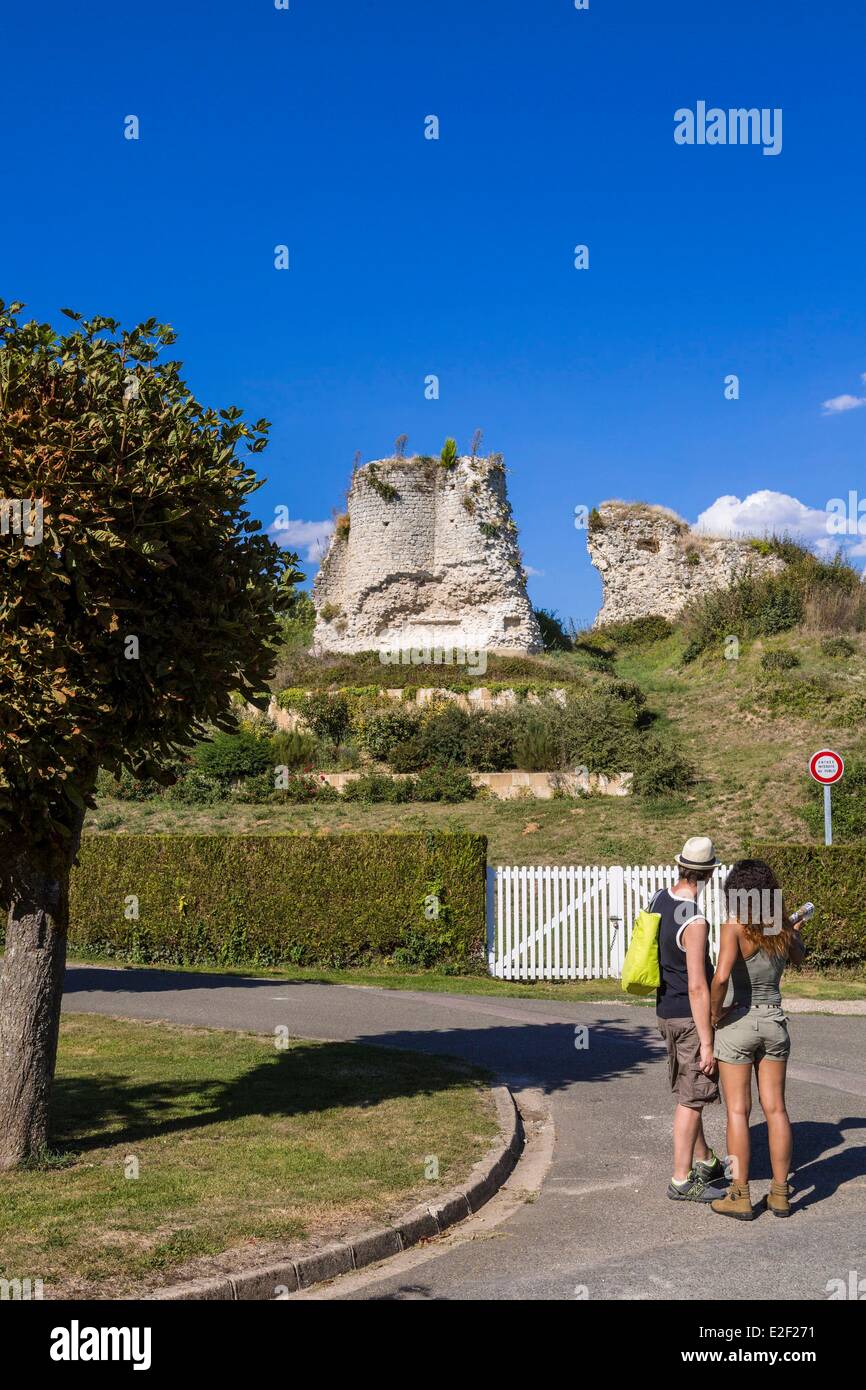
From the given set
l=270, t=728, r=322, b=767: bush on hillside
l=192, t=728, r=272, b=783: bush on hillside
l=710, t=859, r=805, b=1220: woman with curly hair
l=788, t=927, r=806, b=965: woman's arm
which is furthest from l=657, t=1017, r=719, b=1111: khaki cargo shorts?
l=192, t=728, r=272, b=783: bush on hillside

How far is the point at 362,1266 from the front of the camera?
5.29 metres

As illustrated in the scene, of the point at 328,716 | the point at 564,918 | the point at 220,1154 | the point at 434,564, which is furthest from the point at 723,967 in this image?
the point at 434,564

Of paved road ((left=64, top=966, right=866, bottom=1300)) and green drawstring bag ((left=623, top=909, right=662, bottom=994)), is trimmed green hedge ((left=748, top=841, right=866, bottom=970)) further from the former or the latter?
green drawstring bag ((left=623, top=909, right=662, bottom=994))

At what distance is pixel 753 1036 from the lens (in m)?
5.83

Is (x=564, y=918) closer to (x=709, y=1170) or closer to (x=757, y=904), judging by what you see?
(x=709, y=1170)

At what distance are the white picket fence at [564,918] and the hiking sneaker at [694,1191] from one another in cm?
1026

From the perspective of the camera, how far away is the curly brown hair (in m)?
5.77

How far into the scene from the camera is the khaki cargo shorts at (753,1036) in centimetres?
583

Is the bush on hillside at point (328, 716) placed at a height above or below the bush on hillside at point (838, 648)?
below

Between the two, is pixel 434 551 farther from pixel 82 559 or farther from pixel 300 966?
pixel 82 559

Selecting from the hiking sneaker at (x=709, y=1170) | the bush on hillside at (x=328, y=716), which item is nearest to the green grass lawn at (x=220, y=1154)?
the hiking sneaker at (x=709, y=1170)

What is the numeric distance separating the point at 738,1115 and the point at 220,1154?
120 inches

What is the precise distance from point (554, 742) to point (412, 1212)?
22.4 meters

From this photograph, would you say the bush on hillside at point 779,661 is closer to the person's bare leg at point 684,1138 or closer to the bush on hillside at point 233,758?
the bush on hillside at point 233,758
